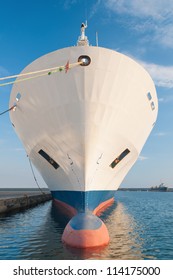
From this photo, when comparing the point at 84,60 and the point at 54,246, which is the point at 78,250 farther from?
the point at 84,60

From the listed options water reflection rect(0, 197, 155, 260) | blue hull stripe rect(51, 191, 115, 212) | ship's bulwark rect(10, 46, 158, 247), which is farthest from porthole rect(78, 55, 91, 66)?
water reflection rect(0, 197, 155, 260)

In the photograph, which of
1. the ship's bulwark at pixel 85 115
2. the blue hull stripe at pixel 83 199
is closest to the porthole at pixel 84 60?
the ship's bulwark at pixel 85 115

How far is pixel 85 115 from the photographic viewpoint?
12.9 meters

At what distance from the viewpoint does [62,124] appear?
13570 millimetres

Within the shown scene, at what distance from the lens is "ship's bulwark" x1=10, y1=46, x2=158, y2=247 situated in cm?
1295

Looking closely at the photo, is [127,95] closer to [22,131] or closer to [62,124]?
[62,124]

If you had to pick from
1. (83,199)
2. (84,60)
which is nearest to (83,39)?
(84,60)

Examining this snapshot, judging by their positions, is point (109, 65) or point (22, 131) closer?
point (109, 65)

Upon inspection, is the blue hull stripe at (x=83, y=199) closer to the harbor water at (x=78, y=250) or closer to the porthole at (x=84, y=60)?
the harbor water at (x=78, y=250)

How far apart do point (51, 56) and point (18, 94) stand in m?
3.44

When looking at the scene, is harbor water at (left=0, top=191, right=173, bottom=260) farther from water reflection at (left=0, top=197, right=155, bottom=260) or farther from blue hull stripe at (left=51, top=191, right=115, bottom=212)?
blue hull stripe at (left=51, top=191, right=115, bottom=212)

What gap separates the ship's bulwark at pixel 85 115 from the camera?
510 inches

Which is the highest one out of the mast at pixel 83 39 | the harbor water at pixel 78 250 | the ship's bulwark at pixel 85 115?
the mast at pixel 83 39
